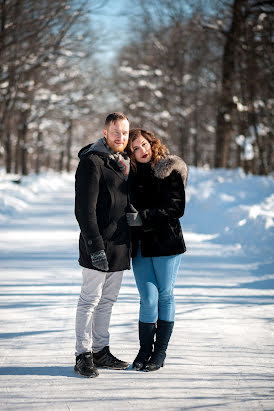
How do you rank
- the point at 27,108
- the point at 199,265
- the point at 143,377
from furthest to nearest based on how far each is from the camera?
1. the point at 27,108
2. the point at 199,265
3. the point at 143,377

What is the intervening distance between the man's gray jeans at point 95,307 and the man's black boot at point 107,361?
0.13 feet

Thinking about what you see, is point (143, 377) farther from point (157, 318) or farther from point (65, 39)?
point (65, 39)

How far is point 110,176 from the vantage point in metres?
3.67

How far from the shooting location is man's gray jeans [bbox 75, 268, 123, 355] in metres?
3.69

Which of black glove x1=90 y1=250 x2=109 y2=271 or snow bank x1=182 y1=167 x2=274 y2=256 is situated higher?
black glove x1=90 y1=250 x2=109 y2=271

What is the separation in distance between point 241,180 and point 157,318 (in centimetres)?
1333

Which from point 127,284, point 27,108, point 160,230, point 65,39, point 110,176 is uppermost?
point 110,176

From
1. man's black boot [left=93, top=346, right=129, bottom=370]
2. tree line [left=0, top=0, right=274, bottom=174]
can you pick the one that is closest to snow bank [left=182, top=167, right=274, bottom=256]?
tree line [left=0, top=0, right=274, bottom=174]

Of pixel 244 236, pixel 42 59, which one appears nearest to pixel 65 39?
pixel 42 59

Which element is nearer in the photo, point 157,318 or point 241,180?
point 157,318

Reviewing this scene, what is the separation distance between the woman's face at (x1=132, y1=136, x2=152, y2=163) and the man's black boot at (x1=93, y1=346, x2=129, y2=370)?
151 cm

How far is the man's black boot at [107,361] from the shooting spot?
3756 mm

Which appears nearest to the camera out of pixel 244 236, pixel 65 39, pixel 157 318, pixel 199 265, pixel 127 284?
pixel 157 318

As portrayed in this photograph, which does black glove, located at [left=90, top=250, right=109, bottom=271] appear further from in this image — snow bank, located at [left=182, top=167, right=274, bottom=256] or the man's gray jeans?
snow bank, located at [left=182, top=167, right=274, bottom=256]
